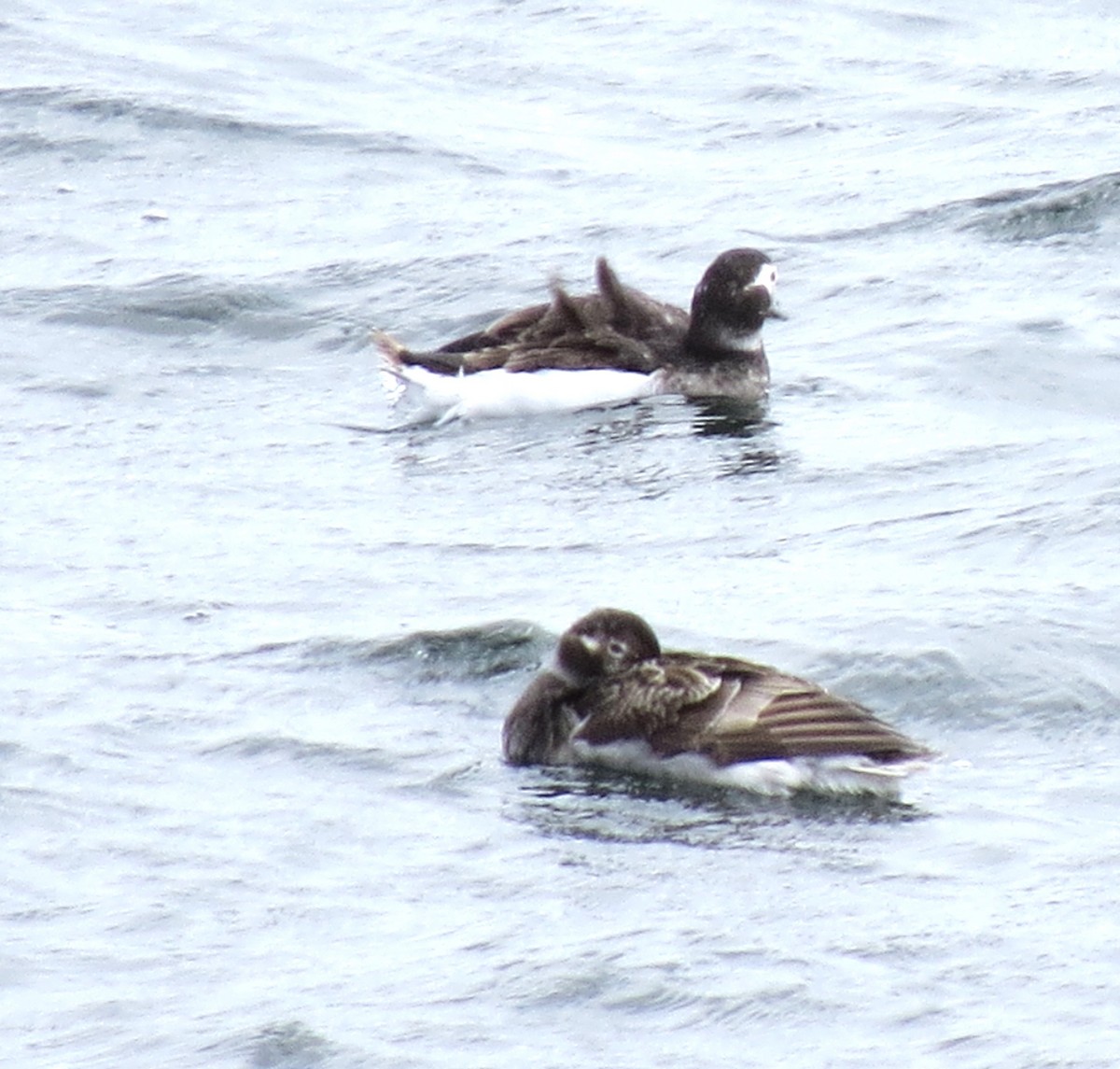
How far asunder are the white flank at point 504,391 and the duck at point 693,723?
4693 mm

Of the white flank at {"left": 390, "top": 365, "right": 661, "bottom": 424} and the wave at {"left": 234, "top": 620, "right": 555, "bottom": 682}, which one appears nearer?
the wave at {"left": 234, "top": 620, "right": 555, "bottom": 682}

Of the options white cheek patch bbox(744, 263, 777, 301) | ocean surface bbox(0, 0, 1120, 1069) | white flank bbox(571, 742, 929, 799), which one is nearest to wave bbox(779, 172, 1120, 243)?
ocean surface bbox(0, 0, 1120, 1069)

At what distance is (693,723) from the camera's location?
948cm

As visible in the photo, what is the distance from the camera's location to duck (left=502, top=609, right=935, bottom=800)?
30.3 ft

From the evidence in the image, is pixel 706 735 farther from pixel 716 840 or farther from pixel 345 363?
pixel 345 363

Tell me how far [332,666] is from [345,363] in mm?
5441

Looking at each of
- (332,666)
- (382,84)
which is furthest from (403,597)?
(382,84)

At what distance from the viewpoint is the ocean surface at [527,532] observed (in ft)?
25.7

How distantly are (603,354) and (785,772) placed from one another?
5.94m

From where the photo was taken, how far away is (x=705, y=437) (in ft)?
47.3

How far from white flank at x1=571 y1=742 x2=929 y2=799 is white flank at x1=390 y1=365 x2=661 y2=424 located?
201 inches

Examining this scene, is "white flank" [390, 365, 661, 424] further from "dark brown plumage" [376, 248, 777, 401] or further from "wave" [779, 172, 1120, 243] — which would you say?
"wave" [779, 172, 1120, 243]

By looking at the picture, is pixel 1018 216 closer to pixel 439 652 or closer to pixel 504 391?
pixel 504 391

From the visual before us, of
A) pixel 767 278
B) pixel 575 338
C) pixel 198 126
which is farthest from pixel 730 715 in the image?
pixel 198 126
